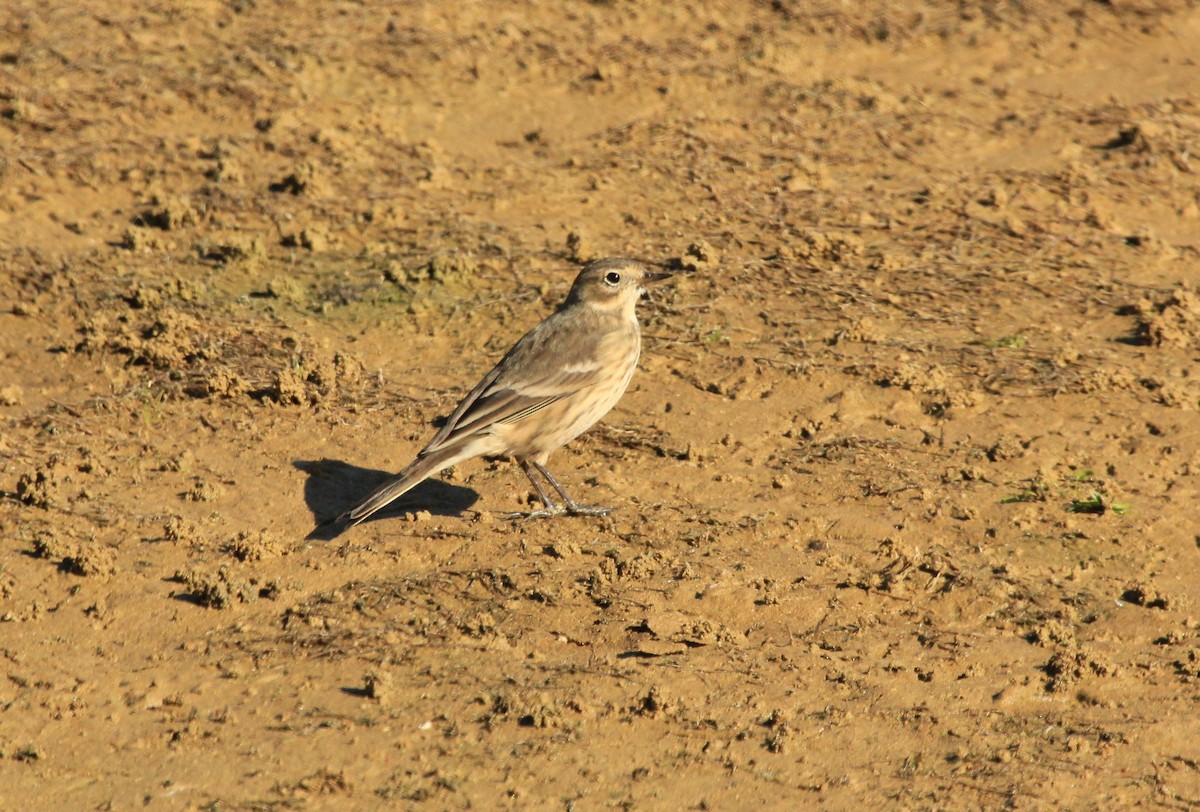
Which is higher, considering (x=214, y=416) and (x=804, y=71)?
(x=804, y=71)

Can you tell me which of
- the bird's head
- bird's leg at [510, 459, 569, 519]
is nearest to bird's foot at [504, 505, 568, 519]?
bird's leg at [510, 459, 569, 519]

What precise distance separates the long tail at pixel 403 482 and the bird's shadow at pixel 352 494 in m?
0.29

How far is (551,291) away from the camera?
1081 cm

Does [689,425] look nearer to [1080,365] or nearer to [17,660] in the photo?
[1080,365]

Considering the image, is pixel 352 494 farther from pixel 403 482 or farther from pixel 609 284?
pixel 609 284

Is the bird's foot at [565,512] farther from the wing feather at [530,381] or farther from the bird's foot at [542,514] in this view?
the wing feather at [530,381]

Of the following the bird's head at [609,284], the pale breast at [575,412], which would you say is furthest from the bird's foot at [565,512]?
the bird's head at [609,284]

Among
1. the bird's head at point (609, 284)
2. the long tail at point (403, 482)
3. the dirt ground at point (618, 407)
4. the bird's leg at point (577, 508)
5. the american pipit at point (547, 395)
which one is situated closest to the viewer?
the dirt ground at point (618, 407)

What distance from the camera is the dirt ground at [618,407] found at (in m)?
6.61

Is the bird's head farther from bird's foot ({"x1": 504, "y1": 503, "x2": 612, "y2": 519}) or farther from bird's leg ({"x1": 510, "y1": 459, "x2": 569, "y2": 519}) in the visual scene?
bird's foot ({"x1": 504, "y1": 503, "x2": 612, "y2": 519})

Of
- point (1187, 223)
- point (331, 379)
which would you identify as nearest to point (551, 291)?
point (331, 379)

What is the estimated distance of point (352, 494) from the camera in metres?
8.65

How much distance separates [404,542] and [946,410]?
3.95 m

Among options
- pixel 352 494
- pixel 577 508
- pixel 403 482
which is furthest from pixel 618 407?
pixel 403 482
